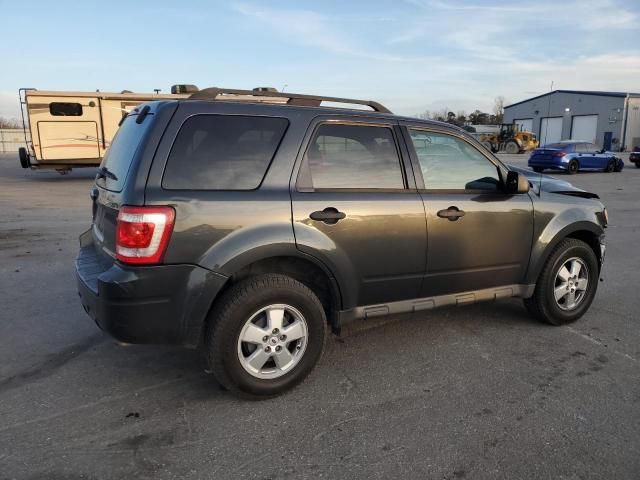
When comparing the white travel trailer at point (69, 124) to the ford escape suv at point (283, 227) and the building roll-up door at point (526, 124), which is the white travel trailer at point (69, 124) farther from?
the building roll-up door at point (526, 124)

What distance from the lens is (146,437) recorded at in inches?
114

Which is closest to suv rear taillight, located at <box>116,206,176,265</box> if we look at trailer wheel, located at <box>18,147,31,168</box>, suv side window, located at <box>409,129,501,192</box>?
suv side window, located at <box>409,129,501,192</box>

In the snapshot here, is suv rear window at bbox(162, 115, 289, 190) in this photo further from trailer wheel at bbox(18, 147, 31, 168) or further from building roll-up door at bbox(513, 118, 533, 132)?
building roll-up door at bbox(513, 118, 533, 132)

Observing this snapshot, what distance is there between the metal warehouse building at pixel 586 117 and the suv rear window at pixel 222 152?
182ft

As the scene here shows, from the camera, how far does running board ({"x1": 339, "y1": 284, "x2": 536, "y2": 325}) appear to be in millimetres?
3668

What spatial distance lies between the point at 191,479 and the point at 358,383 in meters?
1.38

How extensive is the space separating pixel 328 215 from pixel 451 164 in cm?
128

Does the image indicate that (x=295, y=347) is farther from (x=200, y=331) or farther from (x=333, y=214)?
(x=333, y=214)

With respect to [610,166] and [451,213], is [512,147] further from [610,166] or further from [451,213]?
[451,213]

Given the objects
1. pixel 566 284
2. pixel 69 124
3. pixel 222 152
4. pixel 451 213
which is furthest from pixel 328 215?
A: pixel 69 124

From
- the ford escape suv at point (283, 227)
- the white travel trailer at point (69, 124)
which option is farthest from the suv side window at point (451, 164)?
the white travel trailer at point (69, 124)

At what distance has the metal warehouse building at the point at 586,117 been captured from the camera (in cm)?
4978

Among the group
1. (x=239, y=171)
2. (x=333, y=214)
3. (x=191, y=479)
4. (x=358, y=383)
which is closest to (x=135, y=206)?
(x=239, y=171)

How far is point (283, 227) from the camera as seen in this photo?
322 centimetres
